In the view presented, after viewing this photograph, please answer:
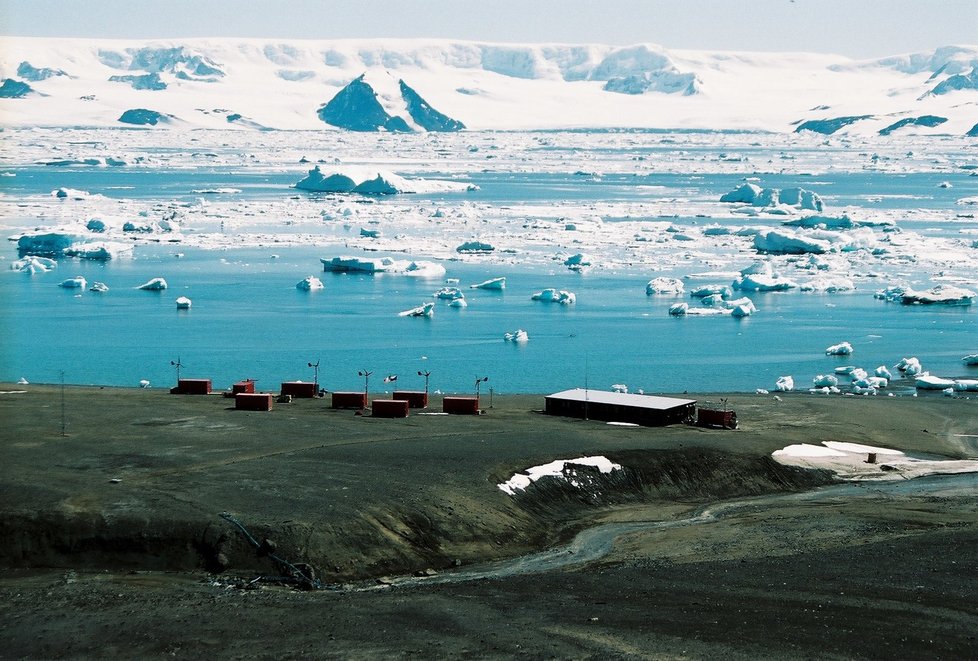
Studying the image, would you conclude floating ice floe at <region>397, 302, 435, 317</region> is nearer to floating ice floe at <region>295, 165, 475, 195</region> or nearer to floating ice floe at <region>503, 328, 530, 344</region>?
floating ice floe at <region>503, 328, 530, 344</region>

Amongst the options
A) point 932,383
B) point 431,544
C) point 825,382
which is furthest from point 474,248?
point 431,544

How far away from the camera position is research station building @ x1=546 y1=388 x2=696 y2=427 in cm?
3700

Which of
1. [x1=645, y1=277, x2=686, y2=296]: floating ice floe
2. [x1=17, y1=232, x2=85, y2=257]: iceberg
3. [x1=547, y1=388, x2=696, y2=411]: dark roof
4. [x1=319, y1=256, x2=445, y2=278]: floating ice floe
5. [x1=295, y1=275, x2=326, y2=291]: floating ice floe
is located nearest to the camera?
[x1=547, y1=388, x2=696, y2=411]: dark roof

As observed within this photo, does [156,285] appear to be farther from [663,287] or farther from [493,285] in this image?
[663,287]

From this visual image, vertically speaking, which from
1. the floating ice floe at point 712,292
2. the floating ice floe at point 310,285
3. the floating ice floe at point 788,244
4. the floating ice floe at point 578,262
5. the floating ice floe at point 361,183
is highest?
the floating ice floe at point 361,183

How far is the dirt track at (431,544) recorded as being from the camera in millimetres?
20594

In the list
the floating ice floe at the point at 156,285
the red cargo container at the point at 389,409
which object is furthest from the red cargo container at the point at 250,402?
the floating ice floe at the point at 156,285

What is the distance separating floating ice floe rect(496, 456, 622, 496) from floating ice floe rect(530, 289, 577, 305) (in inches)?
1303

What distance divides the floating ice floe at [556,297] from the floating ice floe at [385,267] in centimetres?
982

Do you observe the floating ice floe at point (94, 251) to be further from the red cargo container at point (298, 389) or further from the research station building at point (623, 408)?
the research station building at point (623, 408)

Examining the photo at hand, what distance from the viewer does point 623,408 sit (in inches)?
1462

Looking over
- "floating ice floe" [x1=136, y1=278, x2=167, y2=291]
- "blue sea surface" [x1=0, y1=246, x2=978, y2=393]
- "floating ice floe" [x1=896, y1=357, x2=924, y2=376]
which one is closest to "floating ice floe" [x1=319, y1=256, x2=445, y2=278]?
"blue sea surface" [x1=0, y1=246, x2=978, y2=393]

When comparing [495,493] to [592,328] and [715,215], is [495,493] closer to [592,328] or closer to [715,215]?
[592,328]

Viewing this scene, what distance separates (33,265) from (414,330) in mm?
24853
